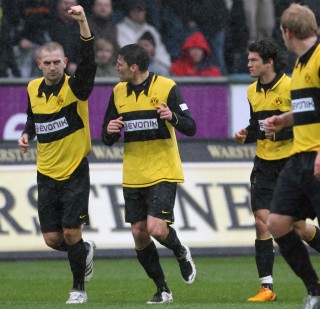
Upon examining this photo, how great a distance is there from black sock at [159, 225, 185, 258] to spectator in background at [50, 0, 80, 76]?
5456 mm

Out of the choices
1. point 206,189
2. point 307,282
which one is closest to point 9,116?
point 206,189

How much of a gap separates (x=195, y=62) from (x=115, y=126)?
604cm

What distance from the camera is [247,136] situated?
1027 centimetres

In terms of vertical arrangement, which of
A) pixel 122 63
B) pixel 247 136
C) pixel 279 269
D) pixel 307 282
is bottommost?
pixel 279 269

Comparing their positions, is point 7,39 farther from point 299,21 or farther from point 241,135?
point 299,21

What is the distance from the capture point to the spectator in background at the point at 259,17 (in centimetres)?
1570

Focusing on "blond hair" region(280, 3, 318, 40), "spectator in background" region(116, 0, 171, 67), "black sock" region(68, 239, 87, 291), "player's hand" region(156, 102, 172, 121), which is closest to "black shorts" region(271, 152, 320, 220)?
"blond hair" region(280, 3, 318, 40)

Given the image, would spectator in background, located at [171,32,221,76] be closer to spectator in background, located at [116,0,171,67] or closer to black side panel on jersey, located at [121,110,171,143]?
spectator in background, located at [116,0,171,67]

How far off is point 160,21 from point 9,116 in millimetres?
2415

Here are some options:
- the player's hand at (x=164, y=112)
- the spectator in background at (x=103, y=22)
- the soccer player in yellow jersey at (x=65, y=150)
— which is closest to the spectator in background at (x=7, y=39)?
the spectator in background at (x=103, y=22)

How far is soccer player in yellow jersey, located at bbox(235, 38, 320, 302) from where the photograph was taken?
10.2 m

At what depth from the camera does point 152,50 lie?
15617mm

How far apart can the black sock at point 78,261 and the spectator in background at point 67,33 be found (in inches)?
219

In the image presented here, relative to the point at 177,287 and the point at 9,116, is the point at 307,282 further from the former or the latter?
the point at 9,116
